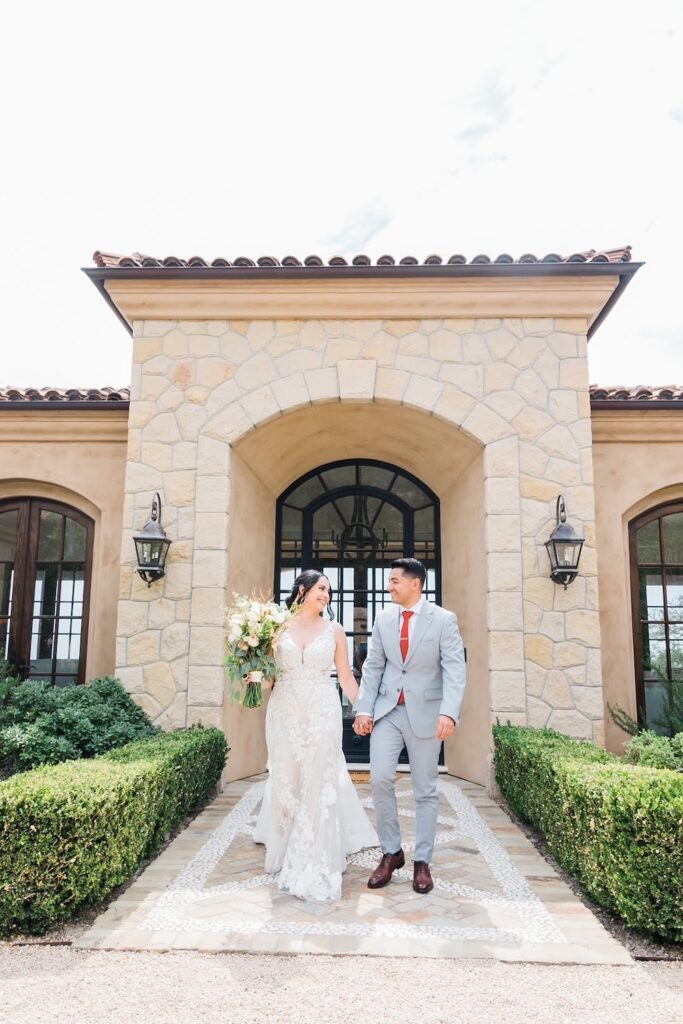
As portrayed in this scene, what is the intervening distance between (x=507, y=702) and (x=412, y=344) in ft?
12.2

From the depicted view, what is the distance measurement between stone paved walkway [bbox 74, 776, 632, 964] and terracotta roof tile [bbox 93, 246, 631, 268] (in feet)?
17.2

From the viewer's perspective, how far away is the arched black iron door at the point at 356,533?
8547 mm

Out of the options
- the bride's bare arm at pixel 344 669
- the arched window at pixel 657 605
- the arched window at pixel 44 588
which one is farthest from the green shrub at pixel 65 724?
the arched window at pixel 657 605

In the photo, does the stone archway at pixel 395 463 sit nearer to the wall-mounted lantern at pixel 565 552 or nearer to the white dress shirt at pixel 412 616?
the wall-mounted lantern at pixel 565 552

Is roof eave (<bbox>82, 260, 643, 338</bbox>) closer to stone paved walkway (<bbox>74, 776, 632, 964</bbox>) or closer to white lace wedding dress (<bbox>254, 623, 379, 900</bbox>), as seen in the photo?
white lace wedding dress (<bbox>254, 623, 379, 900</bbox>)

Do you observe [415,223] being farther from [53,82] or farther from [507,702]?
[507,702]

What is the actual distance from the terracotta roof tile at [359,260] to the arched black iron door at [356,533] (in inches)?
111

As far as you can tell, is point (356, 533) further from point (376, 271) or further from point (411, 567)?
point (411, 567)

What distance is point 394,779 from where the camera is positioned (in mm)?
4105

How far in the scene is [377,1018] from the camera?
2682 millimetres

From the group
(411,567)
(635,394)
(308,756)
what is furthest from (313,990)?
(635,394)

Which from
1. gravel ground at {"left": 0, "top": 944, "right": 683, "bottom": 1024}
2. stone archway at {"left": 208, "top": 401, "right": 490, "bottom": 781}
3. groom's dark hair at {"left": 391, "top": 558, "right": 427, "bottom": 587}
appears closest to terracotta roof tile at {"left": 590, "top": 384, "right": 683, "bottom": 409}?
stone archway at {"left": 208, "top": 401, "right": 490, "bottom": 781}

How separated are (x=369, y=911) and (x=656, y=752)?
2635 mm

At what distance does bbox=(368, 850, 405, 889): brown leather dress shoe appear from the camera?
406 cm
